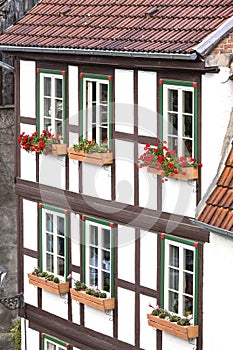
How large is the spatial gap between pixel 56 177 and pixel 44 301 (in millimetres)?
1809

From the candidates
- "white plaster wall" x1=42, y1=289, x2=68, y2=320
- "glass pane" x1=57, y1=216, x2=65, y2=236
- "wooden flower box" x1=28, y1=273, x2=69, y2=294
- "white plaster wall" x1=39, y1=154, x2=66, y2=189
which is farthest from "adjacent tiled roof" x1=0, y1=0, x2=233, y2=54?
"white plaster wall" x1=42, y1=289, x2=68, y2=320

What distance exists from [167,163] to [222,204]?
0.97 meters

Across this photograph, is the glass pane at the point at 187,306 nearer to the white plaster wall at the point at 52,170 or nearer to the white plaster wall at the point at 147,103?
the white plaster wall at the point at 147,103

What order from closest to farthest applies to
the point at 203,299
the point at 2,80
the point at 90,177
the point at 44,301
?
the point at 203,299 < the point at 90,177 < the point at 44,301 < the point at 2,80

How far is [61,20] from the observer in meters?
20.4

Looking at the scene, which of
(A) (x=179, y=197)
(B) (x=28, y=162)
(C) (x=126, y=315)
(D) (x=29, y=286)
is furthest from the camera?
(D) (x=29, y=286)

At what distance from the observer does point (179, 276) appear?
1811 centimetres

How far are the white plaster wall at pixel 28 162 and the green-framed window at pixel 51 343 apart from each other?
2193 millimetres

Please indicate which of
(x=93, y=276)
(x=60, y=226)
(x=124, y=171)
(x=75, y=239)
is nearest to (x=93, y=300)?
(x=93, y=276)

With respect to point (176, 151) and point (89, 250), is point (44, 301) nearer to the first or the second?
point (89, 250)

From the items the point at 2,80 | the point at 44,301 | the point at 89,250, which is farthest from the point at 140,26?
the point at 2,80

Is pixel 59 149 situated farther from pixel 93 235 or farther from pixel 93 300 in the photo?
pixel 93 300

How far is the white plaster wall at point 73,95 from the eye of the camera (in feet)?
65.2

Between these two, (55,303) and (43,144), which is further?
(55,303)
